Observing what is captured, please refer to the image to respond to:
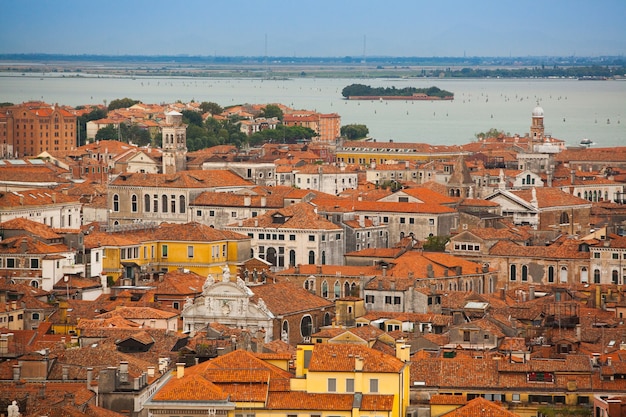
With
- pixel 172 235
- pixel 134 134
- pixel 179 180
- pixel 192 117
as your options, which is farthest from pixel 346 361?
pixel 192 117

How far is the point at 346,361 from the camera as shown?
23.1 metres

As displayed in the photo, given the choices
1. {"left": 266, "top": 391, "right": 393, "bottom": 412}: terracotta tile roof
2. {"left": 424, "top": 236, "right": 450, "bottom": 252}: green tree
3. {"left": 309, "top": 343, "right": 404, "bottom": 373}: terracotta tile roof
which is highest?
{"left": 309, "top": 343, "right": 404, "bottom": 373}: terracotta tile roof

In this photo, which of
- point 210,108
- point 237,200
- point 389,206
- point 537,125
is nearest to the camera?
point 389,206

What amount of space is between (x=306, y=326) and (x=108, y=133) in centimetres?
7339

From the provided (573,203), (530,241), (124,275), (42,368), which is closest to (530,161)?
(573,203)

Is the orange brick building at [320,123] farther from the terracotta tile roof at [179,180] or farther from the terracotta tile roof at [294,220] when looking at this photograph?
the terracotta tile roof at [294,220]

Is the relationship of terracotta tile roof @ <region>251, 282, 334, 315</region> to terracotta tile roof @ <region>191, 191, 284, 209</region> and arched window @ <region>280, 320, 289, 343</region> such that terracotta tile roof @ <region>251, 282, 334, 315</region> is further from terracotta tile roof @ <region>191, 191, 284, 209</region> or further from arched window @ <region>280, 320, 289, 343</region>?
Result: terracotta tile roof @ <region>191, 191, 284, 209</region>

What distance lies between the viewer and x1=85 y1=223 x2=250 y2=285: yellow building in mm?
45062

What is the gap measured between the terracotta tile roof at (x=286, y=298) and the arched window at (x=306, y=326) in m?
0.16

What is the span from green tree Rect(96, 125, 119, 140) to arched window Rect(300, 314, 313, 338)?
71.2 metres

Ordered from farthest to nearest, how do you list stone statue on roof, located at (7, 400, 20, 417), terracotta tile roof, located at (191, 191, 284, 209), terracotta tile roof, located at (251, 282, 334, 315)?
terracotta tile roof, located at (191, 191, 284, 209) → terracotta tile roof, located at (251, 282, 334, 315) → stone statue on roof, located at (7, 400, 20, 417)

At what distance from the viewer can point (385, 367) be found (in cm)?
2316

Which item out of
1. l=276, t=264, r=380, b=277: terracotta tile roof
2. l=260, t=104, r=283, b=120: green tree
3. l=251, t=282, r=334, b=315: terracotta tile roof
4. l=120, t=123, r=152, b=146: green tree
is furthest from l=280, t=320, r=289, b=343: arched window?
l=260, t=104, r=283, b=120: green tree

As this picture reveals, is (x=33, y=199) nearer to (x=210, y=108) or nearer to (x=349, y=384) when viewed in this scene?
(x=349, y=384)
